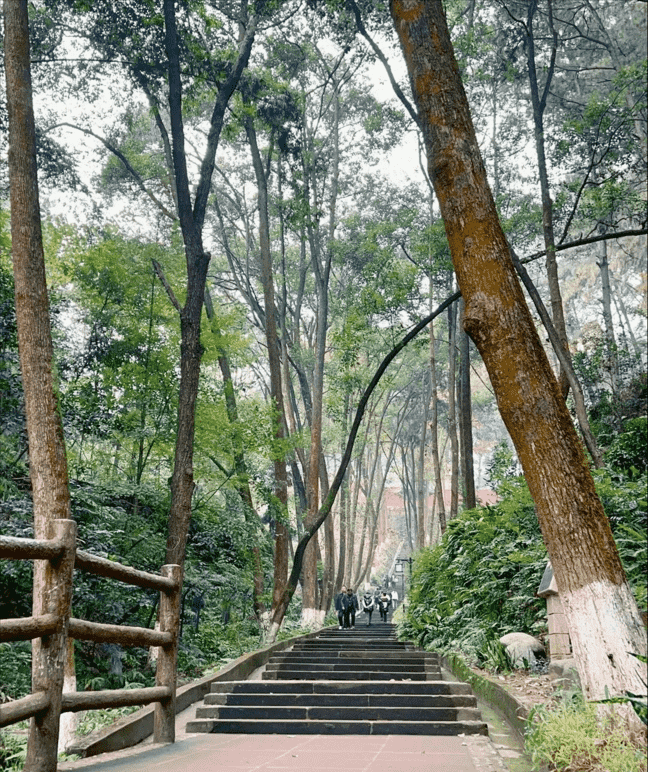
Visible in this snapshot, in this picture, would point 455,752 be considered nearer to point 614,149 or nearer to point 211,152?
point 211,152

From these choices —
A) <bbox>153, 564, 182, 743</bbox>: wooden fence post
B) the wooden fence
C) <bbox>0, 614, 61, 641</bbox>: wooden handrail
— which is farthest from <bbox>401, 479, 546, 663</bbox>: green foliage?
<bbox>0, 614, 61, 641</bbox>: wooden handrail

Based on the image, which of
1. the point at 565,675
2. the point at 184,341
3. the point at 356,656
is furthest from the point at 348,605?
the point at 565,675

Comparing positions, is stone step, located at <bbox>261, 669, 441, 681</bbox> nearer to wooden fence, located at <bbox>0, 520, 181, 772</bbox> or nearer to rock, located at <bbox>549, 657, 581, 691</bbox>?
rock, located at <bbox>549, 657, 581, 691</bbox>

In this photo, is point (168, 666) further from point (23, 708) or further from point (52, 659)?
point (23, 708)

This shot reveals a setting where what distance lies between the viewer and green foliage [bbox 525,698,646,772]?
305 centimetres

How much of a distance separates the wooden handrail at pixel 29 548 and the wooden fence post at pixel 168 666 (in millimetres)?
1669

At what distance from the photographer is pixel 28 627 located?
3.33m

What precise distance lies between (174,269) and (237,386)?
12.6ft

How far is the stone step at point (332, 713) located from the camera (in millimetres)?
6230

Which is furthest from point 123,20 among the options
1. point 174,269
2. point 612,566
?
point 612,566

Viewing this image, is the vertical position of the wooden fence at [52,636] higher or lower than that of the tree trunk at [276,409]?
lower

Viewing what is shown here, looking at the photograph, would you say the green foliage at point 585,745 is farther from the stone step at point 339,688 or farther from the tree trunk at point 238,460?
the tree trunk at point 238,460

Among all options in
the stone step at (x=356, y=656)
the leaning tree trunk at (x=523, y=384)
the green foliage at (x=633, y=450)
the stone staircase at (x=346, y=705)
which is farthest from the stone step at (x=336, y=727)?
the green foliage at (x=633, y=450)

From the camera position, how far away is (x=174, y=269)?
1401cm
